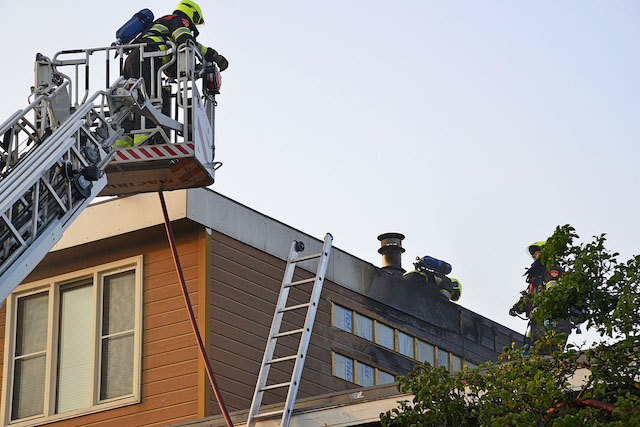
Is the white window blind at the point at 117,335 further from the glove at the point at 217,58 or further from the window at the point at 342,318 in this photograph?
the glove at the point at 217,58

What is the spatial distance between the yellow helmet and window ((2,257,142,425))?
122 inches

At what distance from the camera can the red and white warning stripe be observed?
31.7ft

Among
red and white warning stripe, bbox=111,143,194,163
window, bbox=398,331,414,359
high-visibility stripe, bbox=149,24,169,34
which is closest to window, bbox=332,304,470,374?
window, bbox=398,331,414,359

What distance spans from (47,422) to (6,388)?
0.85m

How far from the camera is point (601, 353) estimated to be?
6613 mm

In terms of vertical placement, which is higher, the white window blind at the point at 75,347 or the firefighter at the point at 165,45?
the firefighter at the point at 165,45

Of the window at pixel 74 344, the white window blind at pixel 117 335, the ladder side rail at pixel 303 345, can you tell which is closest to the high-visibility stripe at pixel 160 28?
the ladder side rail at pixel 303 345

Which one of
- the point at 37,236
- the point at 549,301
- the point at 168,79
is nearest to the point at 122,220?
the point at 168,79

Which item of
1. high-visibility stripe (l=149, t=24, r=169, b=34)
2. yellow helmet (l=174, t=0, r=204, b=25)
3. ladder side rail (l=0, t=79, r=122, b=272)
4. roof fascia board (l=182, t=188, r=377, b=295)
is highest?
yellow helmet (l=174, t=0, r=204, b=25)

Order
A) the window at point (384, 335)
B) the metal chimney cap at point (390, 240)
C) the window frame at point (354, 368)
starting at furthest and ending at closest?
1. the metal chimney cap at point (390, 240)
2. the window at point (384, 335)
3. the window frame at point (354, 368)

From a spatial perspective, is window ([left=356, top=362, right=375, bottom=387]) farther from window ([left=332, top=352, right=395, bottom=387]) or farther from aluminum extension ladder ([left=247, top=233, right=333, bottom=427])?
aluminum extension ladder ([left=247, top=233, right=333, bottom=427])

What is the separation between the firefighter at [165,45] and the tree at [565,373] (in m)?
4.39

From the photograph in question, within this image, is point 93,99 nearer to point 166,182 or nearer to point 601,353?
point 166,182

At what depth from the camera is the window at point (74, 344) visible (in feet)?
41.9
